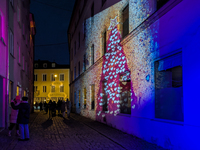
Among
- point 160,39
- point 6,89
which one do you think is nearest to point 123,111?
point 160,39

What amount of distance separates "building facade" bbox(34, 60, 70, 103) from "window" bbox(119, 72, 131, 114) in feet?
157

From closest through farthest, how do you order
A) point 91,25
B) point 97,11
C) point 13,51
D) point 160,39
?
point 160,39
point 13,51
point 97,11
point 91,25

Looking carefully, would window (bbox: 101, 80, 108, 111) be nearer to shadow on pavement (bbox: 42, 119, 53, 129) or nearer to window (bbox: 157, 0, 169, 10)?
shadow on pavement (bbox: 42, 119, 53, 129)

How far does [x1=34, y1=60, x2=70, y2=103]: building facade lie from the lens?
200 ft

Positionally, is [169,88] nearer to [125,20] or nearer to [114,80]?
[125,20]

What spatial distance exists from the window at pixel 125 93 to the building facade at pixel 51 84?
47.9 meters

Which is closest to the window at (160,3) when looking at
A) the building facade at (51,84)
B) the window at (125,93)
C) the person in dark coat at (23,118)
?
the window at (125,93)

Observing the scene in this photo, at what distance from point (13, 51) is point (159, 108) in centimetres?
1083

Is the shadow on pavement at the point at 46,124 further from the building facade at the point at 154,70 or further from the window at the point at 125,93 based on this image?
the window at the point at 125,93

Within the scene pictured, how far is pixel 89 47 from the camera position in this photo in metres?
21.6

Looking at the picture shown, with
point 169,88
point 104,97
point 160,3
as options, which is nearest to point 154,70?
point 169,88

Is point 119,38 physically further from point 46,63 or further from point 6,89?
point 46,63

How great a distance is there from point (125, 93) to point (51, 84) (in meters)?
50.7

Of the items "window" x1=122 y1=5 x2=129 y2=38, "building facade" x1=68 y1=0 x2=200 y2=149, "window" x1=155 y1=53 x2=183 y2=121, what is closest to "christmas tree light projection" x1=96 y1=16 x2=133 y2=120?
"building facade" x1=68 y1=0 x2=200 y2=149
